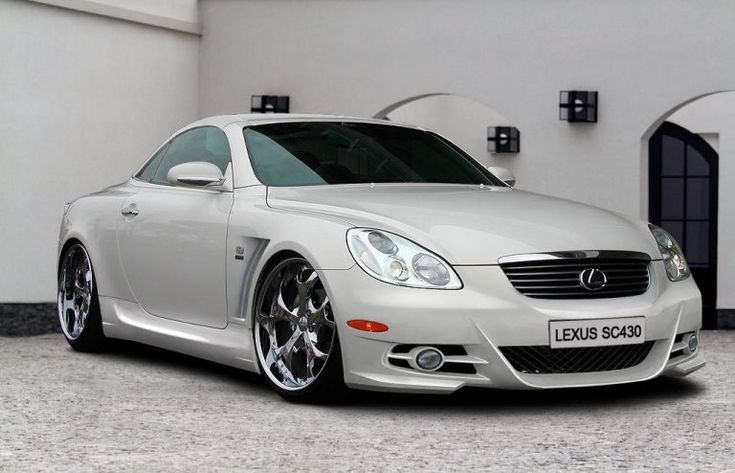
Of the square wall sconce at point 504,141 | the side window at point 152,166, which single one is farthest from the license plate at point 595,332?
the square wall sconce at point 504,141

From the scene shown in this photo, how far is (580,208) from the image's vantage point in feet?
21.8

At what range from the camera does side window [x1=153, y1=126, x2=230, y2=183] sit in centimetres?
728

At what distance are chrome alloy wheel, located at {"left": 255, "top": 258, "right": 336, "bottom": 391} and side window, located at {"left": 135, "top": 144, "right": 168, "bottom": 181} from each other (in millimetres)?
1793

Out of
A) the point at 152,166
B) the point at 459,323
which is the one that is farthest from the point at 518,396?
the point at 152,166

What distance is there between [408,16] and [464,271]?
8862 mm

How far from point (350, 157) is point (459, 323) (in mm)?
1616

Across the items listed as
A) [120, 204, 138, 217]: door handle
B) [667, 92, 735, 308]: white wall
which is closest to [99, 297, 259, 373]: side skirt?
[120, 204, 138, 217]: door handle

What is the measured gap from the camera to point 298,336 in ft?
20.5

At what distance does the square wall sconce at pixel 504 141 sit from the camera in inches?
845

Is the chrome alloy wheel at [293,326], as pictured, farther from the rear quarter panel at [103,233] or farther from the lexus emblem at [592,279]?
the rear quarter panel at [103,233]

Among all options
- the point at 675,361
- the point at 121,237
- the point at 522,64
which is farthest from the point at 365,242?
the point at 522,64

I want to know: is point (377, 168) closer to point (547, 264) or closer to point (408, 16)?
point (547, 264)

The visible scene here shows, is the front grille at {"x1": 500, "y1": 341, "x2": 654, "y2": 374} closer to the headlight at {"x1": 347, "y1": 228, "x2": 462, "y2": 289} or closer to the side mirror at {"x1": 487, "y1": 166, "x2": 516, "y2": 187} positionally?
the headlight at {"x1": 347, "y1": 228, "x2": 462, "y2": 289}

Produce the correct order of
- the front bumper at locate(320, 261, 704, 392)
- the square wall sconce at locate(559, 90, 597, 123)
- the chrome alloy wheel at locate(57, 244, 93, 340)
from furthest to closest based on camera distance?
the square wall sconce at locate(559, 90, 597, 123)
the chrome alloy wheel at locate(57, 244, 93, 340)
the front bumper at locate(320, 261, 704, 392)
